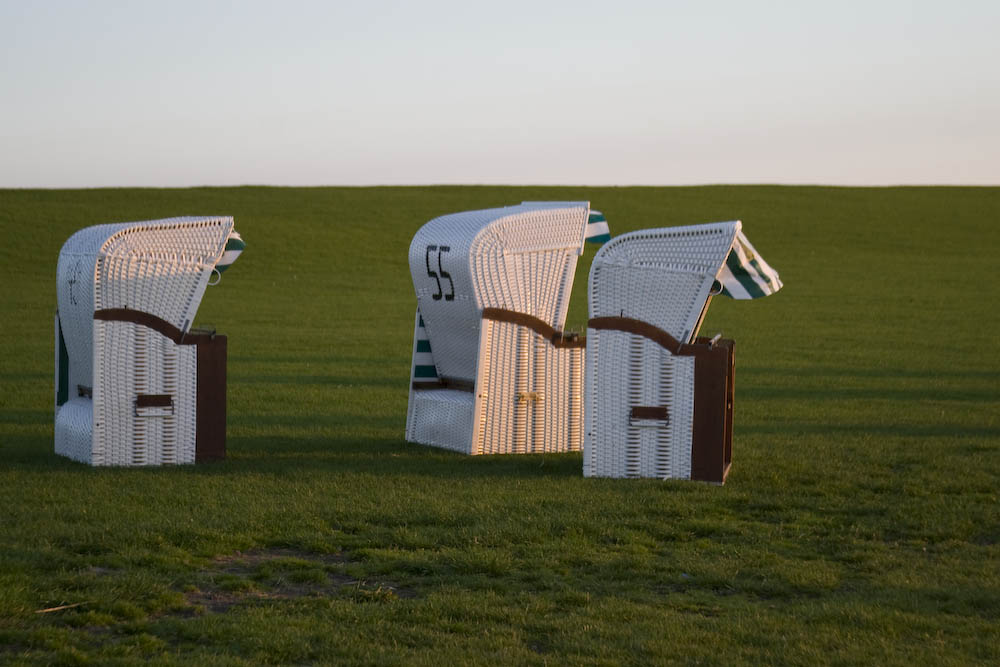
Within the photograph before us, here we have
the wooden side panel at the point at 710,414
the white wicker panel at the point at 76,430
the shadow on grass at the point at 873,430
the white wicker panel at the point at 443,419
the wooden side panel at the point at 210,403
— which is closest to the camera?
the wooden side panel at the point at 710,414

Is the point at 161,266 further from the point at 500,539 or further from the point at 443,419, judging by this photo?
the point at 500,539

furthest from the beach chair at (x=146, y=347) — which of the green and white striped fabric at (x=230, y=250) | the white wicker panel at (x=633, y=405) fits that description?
the white wicker panel at (x=633, y=405)

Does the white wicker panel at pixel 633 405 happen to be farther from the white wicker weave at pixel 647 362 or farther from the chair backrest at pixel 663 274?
the chair backrest at pixel 663 274

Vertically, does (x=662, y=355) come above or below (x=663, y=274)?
below

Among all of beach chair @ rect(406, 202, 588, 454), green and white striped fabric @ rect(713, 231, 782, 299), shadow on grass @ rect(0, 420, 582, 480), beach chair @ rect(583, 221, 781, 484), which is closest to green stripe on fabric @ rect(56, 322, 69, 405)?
shadow on grass @ rect(0, 420, 582, 480)

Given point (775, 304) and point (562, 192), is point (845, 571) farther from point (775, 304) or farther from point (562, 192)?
point (562, 192)

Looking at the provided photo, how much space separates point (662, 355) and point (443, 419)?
87.1 inches

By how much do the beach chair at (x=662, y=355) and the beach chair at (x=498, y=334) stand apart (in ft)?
3.54

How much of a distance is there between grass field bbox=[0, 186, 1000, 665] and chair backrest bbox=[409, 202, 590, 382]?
0.97 metres

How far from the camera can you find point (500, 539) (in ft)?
21.0

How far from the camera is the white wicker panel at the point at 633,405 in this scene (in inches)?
324

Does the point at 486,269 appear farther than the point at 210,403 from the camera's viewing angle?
Yes

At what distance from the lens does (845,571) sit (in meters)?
5.97

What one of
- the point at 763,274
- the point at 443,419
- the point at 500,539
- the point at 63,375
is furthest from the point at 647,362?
the point at 63,375
